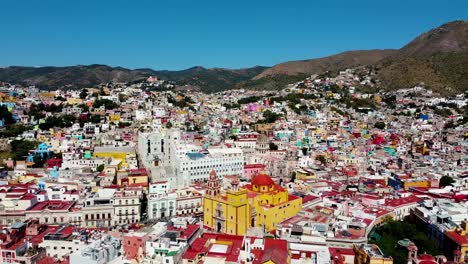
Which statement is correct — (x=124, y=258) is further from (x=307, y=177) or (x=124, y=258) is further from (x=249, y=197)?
(x=307, y=177)

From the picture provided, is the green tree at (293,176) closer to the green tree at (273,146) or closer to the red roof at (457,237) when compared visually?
the green tree at (273,146)

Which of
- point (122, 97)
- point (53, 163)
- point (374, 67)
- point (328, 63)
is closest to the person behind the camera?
point (53, 163)

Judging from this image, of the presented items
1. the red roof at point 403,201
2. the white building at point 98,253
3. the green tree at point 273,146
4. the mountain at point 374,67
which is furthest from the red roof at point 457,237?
the mountain at point 374,67

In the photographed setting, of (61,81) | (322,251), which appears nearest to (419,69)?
(322,251)

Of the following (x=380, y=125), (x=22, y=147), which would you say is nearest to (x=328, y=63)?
(x=380, y=125)

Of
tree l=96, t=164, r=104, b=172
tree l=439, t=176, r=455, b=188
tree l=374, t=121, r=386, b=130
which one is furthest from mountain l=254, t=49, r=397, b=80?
tree l=96, t=164, r=104, b=172

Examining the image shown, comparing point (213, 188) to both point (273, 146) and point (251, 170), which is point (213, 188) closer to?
point (251, 170)

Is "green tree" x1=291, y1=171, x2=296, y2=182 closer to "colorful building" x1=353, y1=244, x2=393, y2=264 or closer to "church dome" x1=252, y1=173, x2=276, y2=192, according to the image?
"church dome" x1=252, y1=173, x2=276, y2=192
